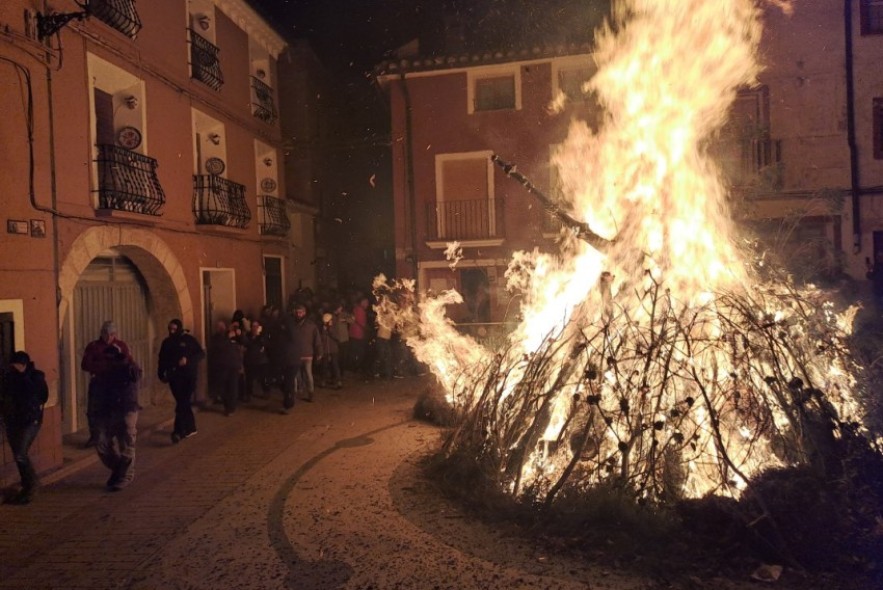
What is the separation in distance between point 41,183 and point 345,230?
14.6 metres

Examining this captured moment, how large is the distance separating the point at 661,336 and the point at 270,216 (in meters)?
12.1

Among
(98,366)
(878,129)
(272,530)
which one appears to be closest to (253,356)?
(98,366)

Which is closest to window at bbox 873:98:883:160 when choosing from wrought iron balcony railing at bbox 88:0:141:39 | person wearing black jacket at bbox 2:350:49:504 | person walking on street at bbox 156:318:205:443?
person walking on street at bbox 156:318:205:443

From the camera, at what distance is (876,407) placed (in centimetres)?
562

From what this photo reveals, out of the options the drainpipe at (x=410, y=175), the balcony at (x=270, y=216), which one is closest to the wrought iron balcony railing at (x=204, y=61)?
the balcony at (x=270, y=216)

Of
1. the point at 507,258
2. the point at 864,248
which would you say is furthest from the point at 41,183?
the point at 864,248

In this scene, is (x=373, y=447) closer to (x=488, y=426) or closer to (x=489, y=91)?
(x=488, y=426)

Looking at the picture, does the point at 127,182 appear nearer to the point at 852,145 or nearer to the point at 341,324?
the point at 341,324

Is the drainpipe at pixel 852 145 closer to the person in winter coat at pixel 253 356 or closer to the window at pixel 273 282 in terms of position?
the person in winter coat at pixel 253 356

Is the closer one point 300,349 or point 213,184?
point 300,349

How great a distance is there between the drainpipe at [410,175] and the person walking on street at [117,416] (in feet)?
35.1

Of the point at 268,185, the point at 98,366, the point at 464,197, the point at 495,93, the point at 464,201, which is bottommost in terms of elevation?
the point at 98,366

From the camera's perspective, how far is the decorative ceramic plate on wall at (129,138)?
9742 millimetres

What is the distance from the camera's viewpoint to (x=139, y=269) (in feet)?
35.6
